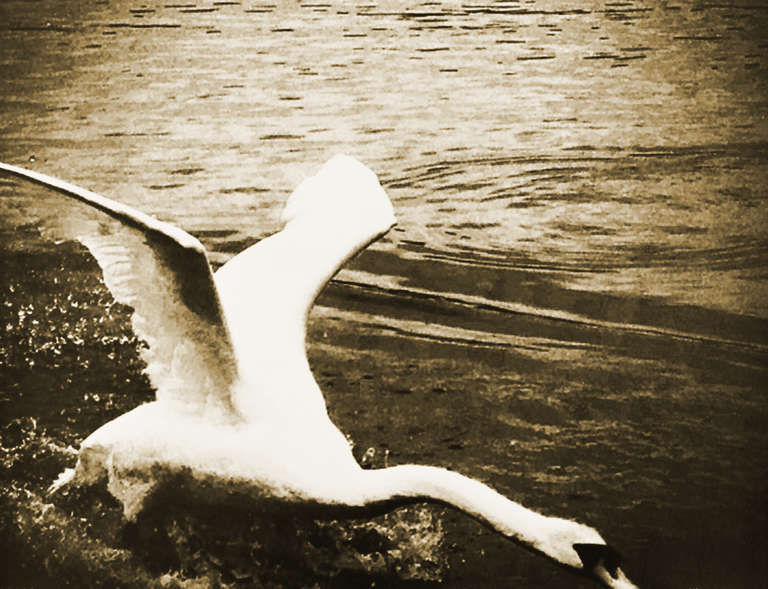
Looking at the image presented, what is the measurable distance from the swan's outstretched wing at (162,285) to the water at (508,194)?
0.54m

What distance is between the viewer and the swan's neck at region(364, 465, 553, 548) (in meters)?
1.28

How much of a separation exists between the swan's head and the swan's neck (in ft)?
0.05

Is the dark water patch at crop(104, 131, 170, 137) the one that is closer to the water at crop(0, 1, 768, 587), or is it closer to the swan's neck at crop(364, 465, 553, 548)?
the water at crop(0, 1, 768, 587)

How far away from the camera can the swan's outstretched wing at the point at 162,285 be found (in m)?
1.27

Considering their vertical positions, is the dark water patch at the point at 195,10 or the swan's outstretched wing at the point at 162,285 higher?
the swan's outstretched wing at the point at 162,285

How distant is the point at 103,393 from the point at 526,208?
145cm

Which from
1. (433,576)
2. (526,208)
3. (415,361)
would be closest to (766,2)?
(526,208)

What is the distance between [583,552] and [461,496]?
192mm

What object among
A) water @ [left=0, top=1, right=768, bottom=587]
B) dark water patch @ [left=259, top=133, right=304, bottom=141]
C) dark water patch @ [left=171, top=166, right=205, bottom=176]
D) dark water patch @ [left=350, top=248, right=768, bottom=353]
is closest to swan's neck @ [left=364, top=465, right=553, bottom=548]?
water @ [left=0, top=1, right=768, bottom=587]

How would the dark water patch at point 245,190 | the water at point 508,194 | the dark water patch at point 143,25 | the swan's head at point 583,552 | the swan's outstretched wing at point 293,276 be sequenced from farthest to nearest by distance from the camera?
the dark water patch at point 143,25 → the dark water patch at point 245,190 → the water at point 508,194 → the swan's outstretched wing at point 293,276 → the swan's head at point 583,552

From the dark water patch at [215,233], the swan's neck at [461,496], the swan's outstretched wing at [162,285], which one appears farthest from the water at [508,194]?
the swan's outstretched wing at [162,285]

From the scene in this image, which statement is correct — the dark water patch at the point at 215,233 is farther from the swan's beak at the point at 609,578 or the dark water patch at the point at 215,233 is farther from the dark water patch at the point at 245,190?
the swan's beak at the point at 609,578

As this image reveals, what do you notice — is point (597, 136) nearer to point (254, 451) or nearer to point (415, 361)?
point (415, 361)

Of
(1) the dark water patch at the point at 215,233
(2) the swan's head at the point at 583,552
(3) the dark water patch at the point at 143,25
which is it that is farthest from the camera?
(3) the dark water patch at the point at 143,25
